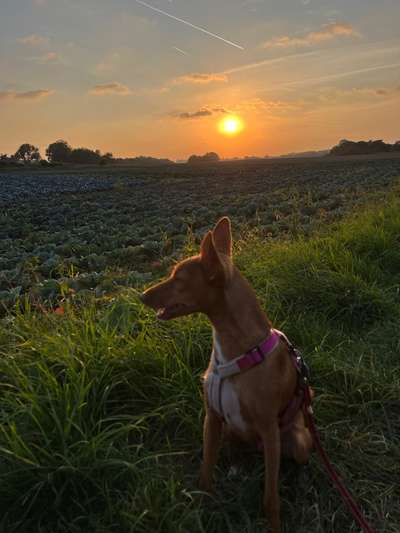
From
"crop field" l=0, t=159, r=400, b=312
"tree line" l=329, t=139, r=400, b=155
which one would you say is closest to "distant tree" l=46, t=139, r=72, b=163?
"tree line" l=329, t=139, r=400, b=155

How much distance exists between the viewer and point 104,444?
7.34 feet

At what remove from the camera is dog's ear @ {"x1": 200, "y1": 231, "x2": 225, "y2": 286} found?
1927mm

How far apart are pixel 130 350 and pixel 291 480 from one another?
3.76 ft

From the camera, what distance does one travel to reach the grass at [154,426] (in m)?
2.08

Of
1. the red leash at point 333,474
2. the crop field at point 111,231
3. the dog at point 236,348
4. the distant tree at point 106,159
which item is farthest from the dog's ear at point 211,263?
the distant tree at point 106,159

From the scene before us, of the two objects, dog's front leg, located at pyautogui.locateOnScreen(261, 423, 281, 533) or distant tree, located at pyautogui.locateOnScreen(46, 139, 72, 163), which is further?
distant tree, located at pyautogui.locateOnScreen(46, 139, 72, 163)

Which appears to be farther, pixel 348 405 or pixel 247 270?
pixel 247 270

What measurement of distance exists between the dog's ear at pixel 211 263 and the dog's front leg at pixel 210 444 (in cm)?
63

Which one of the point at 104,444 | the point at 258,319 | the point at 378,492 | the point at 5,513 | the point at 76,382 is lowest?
the point at 378,492

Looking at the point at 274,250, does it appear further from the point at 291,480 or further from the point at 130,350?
the point at 291,480

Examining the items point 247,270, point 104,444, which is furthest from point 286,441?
point 247,270

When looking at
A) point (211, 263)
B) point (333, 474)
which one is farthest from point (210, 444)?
point (211, 263)

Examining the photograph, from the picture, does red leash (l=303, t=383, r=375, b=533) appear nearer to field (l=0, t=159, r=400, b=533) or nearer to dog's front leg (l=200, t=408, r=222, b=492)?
field (l=0, t=159, r=400, b=533)

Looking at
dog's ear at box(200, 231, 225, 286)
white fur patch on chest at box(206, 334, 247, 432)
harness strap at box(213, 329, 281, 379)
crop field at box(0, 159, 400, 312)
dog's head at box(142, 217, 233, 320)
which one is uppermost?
dog's ear at box(200, 231, 225, 286)
